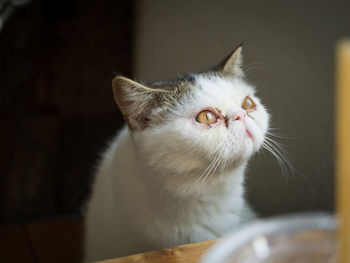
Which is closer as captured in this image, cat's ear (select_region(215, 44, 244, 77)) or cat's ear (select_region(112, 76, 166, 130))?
cat's ear (select_region(112, 76, 166, 130))

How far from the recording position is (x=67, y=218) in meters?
1.71

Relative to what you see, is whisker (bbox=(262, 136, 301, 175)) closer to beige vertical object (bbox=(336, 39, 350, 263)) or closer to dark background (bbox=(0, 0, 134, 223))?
beige vertical object (bbox=(336, 39, 350, 263))

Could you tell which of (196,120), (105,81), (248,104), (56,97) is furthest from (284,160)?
(56,97)

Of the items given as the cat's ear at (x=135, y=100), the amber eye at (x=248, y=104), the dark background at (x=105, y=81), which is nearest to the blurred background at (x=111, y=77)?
the dark background at (x=105, y=81)

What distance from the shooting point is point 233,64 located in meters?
1.02

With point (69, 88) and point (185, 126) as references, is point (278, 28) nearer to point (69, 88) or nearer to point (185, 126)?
point (185, 126)

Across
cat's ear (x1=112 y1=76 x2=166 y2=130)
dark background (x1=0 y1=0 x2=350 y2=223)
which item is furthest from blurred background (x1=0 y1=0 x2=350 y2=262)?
cat's ear (x1=112 y1=76 x2=166 y2=130)

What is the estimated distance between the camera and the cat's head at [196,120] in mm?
834

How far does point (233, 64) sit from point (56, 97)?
132 centimetres

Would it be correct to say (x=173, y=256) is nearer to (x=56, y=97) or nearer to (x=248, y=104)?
(x=248, y=104)

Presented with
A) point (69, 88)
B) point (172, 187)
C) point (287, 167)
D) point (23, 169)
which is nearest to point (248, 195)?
point (287, 167)

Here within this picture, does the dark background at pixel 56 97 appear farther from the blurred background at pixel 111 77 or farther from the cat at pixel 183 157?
the cat at pixel 183 157

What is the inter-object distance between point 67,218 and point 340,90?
5.34 ft

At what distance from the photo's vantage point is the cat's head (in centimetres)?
83
